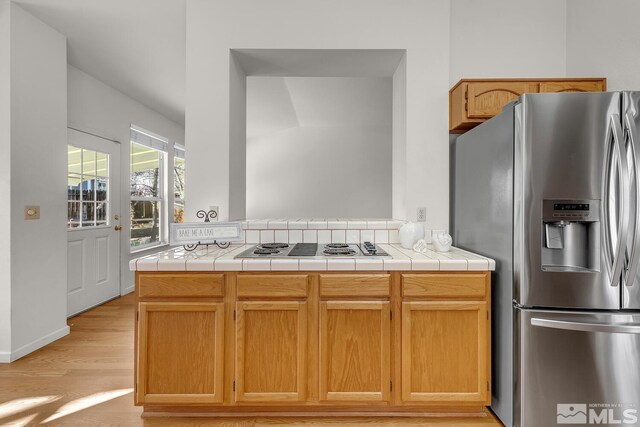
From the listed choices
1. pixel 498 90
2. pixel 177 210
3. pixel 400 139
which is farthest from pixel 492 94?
pixel 177 210

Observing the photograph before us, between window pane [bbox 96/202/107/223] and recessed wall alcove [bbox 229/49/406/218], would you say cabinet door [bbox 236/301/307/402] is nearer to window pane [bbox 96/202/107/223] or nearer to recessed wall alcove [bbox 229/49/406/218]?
window pane [bbox 96/202/107/223]

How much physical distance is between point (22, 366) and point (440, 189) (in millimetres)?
3217

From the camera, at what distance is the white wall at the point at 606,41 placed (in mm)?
1858

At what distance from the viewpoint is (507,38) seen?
240 cm

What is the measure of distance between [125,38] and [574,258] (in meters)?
3.61

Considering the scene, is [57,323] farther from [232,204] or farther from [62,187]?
[232,204]

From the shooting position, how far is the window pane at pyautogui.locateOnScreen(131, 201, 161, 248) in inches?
177

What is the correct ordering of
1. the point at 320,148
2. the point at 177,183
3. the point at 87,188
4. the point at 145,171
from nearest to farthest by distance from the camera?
1. the point at 87,188
2. the point at 145,171
3. the point at 177,183
4. the point at 320,148

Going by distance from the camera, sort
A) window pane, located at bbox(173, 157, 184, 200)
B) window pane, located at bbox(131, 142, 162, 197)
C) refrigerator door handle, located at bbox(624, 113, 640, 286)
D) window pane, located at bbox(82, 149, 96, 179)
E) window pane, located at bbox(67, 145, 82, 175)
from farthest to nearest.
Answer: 1. window pane, located at bbox(173, 157, 184, 200)
2. window pane, located at bbox(131, 142, 162, 197)
3. window pane, located at bbox(82, 149, 96, 179)
4. window pane, located at bbox(67, 145, 82, 175)
5. refrigerator door handle, located at bbox(624, 113, 640, 286)

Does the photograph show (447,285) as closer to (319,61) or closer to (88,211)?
(319,61)

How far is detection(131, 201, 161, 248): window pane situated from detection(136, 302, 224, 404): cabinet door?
322cm

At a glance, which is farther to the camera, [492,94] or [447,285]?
[492,94]

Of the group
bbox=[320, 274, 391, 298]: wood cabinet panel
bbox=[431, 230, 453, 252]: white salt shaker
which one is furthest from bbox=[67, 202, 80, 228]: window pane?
bbox=[431, 230, 453, 252]: white salt shaker

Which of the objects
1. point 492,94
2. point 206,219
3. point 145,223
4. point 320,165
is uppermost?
point 320,165
